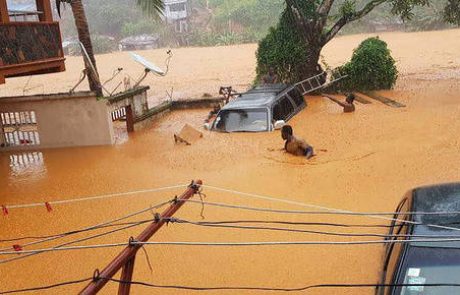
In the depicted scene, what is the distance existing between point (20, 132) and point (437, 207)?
45.8 ft

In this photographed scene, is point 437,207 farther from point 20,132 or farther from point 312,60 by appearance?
point 312,60

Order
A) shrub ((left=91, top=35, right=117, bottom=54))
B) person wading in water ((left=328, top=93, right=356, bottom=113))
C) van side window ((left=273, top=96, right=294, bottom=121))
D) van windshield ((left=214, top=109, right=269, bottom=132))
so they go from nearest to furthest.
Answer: van windshield ((left=214, top=109, right=269, bottom=132))
van side window ((left=273, top=96, right=294, bottom=121))
person wading in water ((left=328, top=93, right=356, bottom=113))
shrub ((left=91, top=35, right=117, bottom=54))

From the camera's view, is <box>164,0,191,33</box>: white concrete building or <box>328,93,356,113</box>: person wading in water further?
<box>164,0,191,33</box>: white concrete building

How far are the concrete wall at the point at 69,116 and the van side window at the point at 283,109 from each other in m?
4.96

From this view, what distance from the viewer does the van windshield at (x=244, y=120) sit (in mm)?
12977

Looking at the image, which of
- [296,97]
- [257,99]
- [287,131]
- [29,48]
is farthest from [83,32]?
[287,131]

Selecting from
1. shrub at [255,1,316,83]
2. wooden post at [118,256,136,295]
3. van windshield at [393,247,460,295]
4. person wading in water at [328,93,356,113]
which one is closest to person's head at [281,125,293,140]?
person wading in water at [328,93,356,113]

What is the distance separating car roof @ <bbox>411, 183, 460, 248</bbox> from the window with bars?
13.0 metres

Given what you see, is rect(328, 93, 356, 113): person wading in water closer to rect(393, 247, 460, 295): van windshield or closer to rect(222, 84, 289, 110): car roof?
rect(222, 84, 289, 110): car roof

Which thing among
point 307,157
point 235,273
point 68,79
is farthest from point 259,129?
point 68,79

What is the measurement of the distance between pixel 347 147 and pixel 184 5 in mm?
54825

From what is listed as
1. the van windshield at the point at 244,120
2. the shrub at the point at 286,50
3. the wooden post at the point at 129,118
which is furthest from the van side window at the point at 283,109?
the shrub at the point at 286,50

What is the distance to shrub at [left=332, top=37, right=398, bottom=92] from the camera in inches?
766

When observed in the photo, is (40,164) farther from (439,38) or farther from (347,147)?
(439,38)
